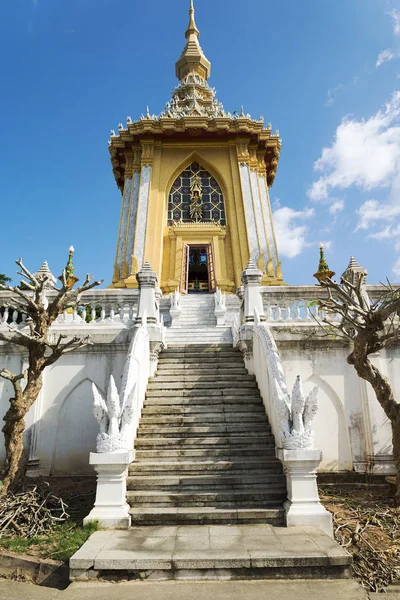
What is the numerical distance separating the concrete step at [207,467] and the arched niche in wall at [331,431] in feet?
7.26

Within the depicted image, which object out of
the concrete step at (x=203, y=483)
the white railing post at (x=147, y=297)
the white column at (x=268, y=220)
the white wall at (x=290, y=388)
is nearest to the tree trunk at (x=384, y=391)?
the white wall at (x=290, y=388)

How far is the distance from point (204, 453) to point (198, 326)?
634 centimetres

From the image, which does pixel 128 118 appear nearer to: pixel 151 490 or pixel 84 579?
pixel 151 490

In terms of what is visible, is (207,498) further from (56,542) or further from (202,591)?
(56,542)

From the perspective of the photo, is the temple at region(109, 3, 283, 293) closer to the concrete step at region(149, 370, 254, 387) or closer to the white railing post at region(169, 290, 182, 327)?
the white railing post at region(169, 290, 182, 327)

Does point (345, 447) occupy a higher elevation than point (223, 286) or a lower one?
lower

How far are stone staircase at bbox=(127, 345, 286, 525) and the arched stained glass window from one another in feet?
40.4

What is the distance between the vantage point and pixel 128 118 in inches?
814

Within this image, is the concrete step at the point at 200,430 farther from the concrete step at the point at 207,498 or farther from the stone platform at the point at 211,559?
the stone platform at the point at 211,559

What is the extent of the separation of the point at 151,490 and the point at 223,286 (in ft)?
41.3

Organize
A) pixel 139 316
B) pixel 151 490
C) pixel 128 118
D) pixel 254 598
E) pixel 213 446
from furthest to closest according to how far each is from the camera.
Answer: pixel 128 118 → pixel 139 316 → pixel 213 446 → pixel 151 490 → pixel 254 598

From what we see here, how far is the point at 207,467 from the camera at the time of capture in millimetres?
6570

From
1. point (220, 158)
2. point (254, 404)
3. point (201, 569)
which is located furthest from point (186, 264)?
point (201, 569)

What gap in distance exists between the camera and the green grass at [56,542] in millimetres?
4891
